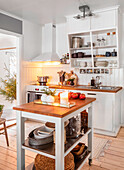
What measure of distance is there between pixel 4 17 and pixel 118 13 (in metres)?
2.67

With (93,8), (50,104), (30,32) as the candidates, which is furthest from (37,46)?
(50,104)

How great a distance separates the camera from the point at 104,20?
3.56 meters

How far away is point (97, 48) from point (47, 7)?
1600mm

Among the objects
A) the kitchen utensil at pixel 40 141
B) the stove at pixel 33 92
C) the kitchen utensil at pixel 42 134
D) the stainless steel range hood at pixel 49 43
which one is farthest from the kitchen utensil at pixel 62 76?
the kitchen utensil at pixel 40 141

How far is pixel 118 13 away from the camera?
137 inches

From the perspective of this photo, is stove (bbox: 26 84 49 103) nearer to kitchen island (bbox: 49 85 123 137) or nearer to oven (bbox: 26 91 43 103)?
oven (bbox: 26 91 43 103)

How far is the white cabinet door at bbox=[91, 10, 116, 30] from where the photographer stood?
3.47 meters

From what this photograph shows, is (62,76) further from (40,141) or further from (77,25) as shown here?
(40,141)

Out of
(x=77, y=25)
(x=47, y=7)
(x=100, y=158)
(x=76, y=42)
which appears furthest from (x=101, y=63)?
(x=100, y=158)

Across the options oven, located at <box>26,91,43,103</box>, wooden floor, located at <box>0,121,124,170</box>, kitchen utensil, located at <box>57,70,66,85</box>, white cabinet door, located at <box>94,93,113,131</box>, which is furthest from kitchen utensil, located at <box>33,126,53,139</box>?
kitchen utensil, located at <box>57,70,66,85</box>

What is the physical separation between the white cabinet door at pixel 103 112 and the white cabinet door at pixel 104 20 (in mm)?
1583

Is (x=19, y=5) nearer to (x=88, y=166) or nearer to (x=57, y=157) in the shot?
(x=57, y=157)

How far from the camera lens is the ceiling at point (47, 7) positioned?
3208 millimetres

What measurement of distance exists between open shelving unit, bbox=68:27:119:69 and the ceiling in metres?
0.55
